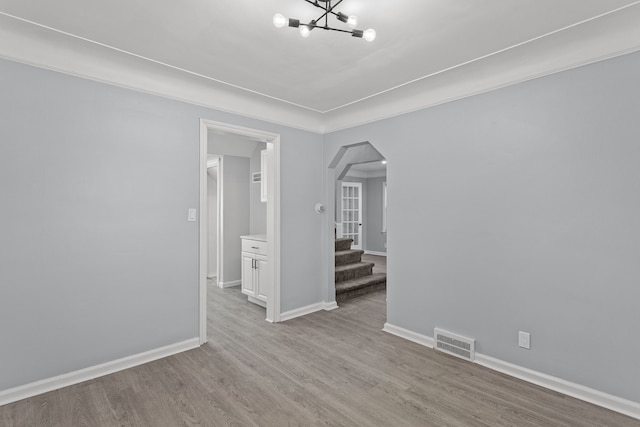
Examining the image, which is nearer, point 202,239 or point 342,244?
point 202,239

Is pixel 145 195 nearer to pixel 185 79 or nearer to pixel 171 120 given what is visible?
pixel 171 120

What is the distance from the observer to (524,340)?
8.38 feet

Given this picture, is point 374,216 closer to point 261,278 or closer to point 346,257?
point 346,257

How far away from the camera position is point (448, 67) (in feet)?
8.89

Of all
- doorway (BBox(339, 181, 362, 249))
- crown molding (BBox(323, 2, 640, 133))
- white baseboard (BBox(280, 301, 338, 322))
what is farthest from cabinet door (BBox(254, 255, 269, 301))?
doorway (BBox(339, 181, 362, 249))

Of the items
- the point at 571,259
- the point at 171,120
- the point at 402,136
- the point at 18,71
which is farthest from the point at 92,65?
the point at 571,259

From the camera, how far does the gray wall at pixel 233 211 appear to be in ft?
17.9

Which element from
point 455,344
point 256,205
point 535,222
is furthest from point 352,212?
point 535,222

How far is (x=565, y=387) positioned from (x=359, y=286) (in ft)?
9.37

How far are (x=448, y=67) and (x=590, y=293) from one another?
2084 millimetres

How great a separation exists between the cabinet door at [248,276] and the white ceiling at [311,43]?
2.27 m

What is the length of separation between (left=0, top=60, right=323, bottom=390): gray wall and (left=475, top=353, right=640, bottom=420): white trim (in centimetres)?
281

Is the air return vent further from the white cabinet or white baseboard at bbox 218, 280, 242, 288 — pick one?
white baseboard at bbox 218, 280, 242, 288

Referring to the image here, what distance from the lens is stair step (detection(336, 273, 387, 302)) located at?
4683 mm
